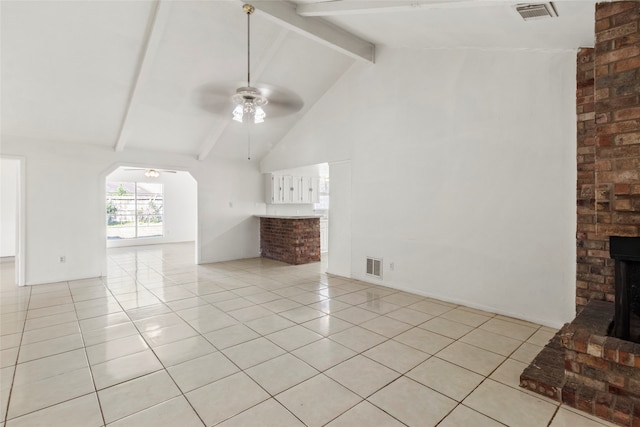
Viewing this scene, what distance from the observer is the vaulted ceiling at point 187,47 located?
2.95m

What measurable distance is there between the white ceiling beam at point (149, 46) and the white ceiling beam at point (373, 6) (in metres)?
1.46

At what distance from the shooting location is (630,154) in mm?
1875

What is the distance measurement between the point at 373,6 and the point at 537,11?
138 centimetres

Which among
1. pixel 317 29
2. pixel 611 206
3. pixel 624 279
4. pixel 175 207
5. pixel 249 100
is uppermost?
pixel 317 29

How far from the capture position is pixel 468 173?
3.70 meters

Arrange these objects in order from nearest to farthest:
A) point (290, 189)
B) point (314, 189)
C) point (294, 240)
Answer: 1. point (294, 240)
2. point (290, 189)
3. point (314, 189)

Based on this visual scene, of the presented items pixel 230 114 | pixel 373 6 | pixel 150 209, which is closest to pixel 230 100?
pixel 230 114

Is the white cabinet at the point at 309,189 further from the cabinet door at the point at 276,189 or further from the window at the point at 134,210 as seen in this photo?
the window at the point at 134,210

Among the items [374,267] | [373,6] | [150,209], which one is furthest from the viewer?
[150,209]

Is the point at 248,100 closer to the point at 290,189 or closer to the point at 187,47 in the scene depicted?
the point at 187,47

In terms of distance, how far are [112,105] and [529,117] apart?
548 centimetres

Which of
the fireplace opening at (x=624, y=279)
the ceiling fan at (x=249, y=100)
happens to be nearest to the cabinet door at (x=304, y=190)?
the ceiling fan at (x=249, y=100)

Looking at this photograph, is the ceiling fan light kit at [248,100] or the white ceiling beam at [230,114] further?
the white ceiling beam at [230,114]

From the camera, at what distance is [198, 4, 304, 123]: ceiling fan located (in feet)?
10.5
